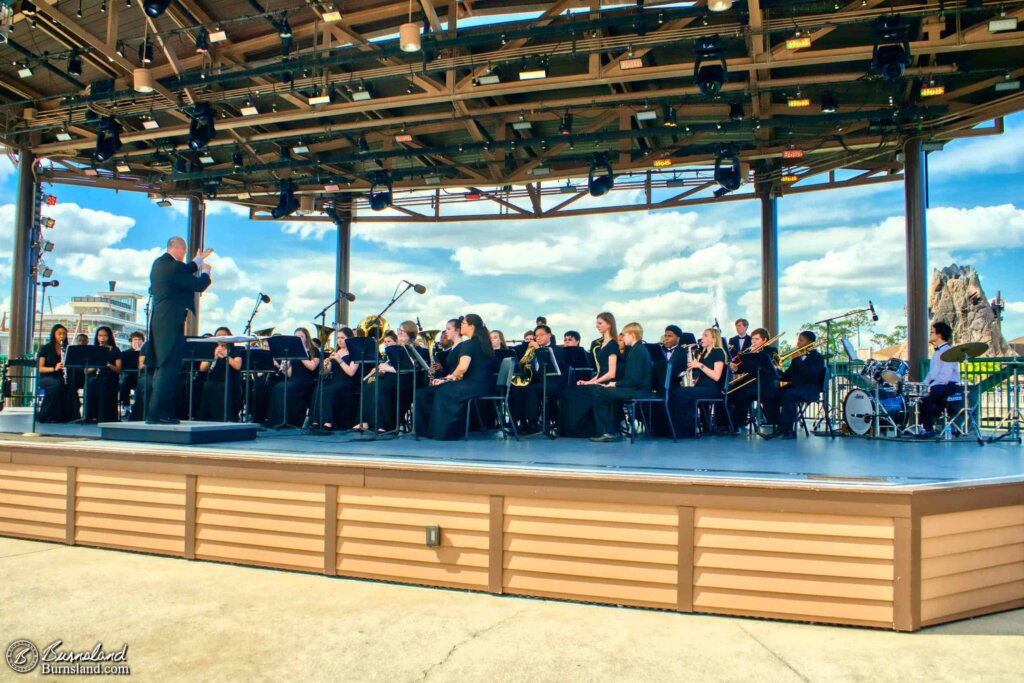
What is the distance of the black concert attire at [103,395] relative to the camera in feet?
26.5

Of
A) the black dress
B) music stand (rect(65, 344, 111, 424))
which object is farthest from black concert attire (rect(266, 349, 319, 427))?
music stand (rect(65, 344, 111, 424))

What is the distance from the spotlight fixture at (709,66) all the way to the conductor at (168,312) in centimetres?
595

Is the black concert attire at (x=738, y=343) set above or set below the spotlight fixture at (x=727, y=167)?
below

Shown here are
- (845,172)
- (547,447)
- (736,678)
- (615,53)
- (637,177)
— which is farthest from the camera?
(637,177)

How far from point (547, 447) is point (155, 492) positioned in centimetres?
277

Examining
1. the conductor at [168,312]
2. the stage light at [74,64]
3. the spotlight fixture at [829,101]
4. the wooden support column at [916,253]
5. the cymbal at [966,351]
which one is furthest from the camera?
the wooden support column at [916,253]

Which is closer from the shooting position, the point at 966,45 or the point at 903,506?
the point at 903,506

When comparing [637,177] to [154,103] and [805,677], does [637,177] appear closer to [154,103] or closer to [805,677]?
[154,103]

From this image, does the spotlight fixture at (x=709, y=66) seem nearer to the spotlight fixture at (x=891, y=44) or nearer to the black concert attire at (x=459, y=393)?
the spotlight fixture at (x=891, y=44)

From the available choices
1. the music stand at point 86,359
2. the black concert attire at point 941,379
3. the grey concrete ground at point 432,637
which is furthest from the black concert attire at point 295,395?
the black concert attire at point 941,379

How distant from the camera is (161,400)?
5805mm

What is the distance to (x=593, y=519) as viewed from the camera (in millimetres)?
3846

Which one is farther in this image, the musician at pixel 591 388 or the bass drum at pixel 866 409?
the bass drum at pixel 866 409

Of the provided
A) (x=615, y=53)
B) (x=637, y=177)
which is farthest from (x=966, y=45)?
(x=637, y=177)
